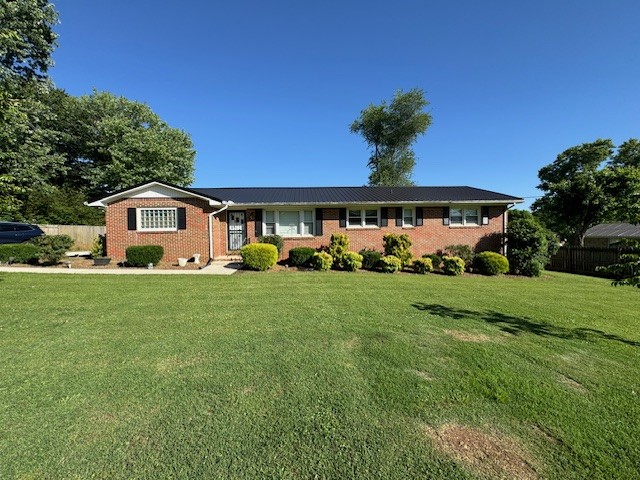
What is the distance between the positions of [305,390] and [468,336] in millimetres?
3094

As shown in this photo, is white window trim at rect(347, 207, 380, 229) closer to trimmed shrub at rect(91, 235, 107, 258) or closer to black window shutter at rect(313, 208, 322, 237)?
black window shutter at rect(313, 208, 322, 237)

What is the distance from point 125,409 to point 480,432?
309 centimetres

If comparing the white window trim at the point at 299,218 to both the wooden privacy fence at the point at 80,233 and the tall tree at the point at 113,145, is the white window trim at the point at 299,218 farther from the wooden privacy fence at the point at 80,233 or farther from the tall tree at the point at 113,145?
the tall tree at the point at 113,145

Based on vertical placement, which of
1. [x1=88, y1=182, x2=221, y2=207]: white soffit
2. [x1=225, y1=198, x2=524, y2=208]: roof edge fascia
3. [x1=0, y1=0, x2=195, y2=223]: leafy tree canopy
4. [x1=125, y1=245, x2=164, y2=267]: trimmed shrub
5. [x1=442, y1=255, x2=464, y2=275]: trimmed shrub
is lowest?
[x1=442, y1=255, x2=464, y2=275]: trimmed shrub

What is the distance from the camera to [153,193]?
13492mm

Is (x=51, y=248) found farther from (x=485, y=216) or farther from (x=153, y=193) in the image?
(x=485, y=216)

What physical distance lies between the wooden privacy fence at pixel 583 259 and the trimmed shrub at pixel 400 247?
10.8m

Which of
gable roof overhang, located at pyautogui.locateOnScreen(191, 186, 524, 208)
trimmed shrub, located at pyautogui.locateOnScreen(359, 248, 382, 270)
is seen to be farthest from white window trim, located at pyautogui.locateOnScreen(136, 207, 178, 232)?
trimmed shrub, located at pyautogui.locateOnScreen(359, 248, 382, 270)

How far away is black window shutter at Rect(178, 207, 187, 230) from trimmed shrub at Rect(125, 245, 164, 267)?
1.56 meters

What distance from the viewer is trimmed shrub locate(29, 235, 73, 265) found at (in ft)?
37.7

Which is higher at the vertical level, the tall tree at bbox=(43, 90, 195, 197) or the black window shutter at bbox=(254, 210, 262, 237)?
the tall tree at bbox=(43, 90, 195, 197)

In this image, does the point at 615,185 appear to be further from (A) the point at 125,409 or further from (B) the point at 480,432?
(A) the point at 125,409

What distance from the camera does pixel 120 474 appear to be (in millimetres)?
1986

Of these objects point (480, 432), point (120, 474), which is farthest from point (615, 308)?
point (120, 474)
